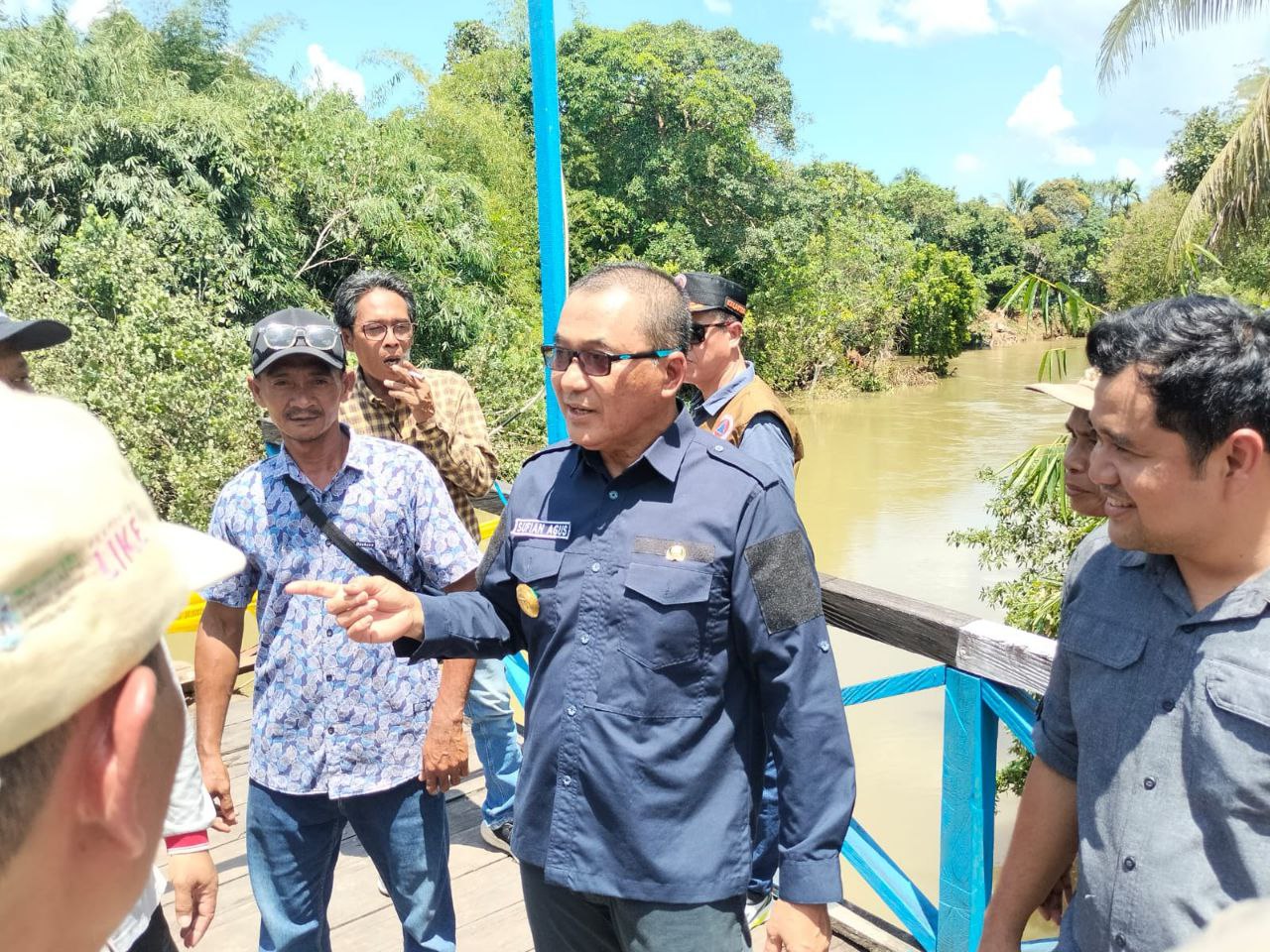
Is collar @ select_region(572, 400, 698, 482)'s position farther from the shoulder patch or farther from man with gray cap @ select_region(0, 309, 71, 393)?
man with gray cap @ select_region(0, 309, 71, 393)

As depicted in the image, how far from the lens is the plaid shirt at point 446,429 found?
318 centimetres

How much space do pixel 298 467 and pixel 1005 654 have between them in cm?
162

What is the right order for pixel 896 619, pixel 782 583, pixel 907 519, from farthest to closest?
pixel 907 519 → pixel 896 619 → pixel 782 583

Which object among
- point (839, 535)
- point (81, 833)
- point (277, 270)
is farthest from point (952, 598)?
point (81, 833)

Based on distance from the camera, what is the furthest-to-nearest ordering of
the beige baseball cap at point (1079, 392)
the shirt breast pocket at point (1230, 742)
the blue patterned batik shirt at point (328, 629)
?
1. the blue patterned batik shirt at point (328, 629)
2. the beige baseball cap at point (1079, 392)
3. the shirt breast pocket at point (1230, 742)

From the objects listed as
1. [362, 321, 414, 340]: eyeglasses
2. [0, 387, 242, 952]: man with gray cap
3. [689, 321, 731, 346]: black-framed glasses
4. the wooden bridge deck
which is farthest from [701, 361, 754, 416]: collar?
[0, 387, 242, 952]: man with gray cap

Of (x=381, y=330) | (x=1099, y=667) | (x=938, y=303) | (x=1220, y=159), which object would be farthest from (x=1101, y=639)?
(x=938, y=303)

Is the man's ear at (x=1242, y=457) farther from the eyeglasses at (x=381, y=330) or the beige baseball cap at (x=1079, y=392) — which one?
the eyeglasses at (x=381, y=330)

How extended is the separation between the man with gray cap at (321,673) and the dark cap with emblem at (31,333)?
0.40 meters

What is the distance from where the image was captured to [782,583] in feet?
6.13

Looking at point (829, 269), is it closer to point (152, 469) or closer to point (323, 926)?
point (152, 469)

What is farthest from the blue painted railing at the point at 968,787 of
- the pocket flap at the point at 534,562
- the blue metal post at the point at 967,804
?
the pocket flap at the point at 534,562

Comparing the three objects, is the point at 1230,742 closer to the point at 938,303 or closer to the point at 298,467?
the point at 298,467

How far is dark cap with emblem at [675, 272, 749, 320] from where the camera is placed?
A: 330 cm
